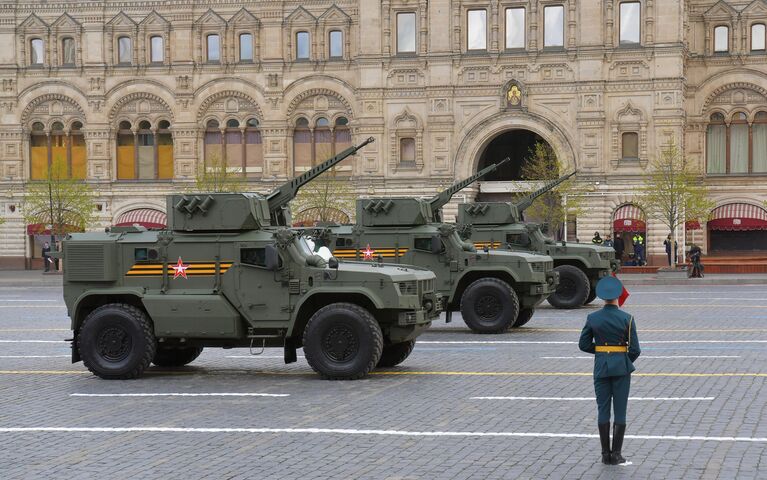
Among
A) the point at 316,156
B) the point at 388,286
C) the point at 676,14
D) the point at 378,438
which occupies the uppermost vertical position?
the point at 676,14

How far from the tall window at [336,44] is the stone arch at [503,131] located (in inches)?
286

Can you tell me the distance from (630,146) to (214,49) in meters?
19.8

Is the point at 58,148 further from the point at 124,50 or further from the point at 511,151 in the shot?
the point at 511,151

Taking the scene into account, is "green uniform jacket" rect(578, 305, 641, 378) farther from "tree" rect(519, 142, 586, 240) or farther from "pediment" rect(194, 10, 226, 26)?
"pediment" rect(194, 10, 226, 26)

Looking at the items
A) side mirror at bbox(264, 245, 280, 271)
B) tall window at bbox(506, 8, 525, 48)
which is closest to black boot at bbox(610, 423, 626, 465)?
side mirror at bbox(264, 245, 280, 271)

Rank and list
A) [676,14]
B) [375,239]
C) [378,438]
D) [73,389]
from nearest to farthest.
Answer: [378,438] → [73,389] → [375,239] → [676,14]

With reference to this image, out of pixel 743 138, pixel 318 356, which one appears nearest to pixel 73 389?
pixel 318 356

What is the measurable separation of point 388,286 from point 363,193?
43.3 metres

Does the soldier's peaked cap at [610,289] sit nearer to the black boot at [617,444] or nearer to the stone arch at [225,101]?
the black boot at [617,444]

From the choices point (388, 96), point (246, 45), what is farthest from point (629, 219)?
point (246, 45)

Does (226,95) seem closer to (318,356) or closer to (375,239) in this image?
(375,239)

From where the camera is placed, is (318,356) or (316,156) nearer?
(318,356)

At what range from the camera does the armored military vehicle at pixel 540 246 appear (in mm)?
30328

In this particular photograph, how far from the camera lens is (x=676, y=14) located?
56375 mm
